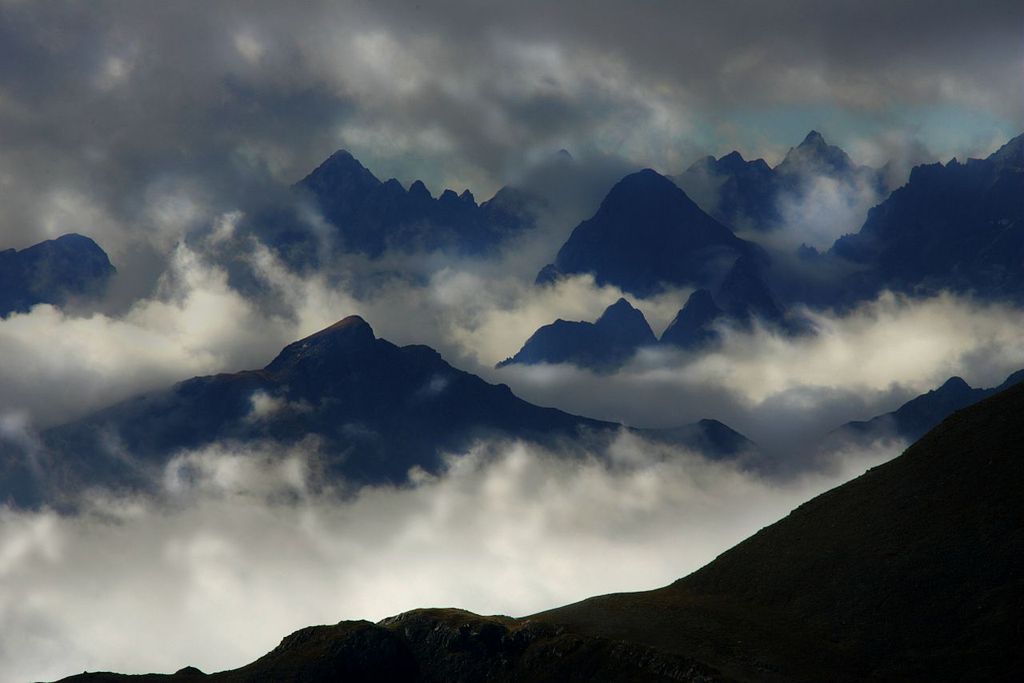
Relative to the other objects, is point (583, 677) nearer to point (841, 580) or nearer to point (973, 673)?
point (841, 580)

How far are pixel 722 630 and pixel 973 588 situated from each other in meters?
42.8

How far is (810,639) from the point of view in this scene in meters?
176

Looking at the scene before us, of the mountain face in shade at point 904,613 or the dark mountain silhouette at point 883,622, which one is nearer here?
the mountain face in shade at point 904,613

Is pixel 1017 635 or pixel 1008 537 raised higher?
pixel 1008 537

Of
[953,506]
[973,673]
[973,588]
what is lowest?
[973,673]

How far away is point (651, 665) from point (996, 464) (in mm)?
79712

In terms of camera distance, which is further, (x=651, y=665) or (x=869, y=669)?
(x=651, y=665)

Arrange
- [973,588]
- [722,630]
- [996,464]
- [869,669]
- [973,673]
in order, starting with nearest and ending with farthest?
1. [973,673]
2. [869,669]
3. [973,588]
4. [722,630]
5. [996,464]

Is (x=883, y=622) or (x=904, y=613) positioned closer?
(x=904, y=613)

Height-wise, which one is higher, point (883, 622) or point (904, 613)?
point (904, 613)

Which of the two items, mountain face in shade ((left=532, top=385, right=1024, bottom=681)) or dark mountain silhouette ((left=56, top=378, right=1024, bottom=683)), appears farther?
dark mountain silhouette ((left=56, top=378, right=1024, bottom=683))

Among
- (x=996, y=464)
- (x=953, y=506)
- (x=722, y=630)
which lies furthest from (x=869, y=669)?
(x=996, y=464)

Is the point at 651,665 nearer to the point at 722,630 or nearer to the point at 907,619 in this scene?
the point at 722,630

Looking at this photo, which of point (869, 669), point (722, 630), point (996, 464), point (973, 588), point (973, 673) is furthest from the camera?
point (996, 464)
